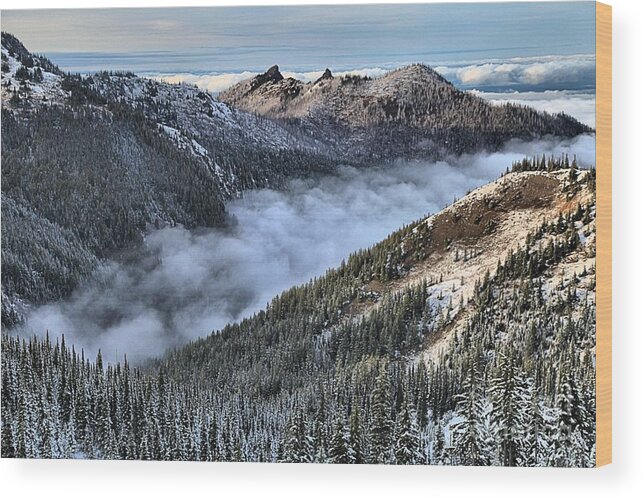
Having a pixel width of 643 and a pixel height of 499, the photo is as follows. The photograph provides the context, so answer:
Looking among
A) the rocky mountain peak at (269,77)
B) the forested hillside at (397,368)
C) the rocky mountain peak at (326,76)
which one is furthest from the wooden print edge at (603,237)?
the rocky mountain peak at (269,77)

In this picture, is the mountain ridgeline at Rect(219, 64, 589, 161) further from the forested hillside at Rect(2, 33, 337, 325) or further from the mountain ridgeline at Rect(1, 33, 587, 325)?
the forested hillside at Rect(2, 33, 337, 325)

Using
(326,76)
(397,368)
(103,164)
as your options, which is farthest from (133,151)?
(397,368)

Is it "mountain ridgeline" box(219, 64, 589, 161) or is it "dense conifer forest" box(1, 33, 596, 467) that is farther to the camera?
"mountain ridgeline" box(219, 64, 589, 161)

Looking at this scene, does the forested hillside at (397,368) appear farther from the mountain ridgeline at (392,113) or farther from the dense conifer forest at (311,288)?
the mountain ridgeline at (392,113)

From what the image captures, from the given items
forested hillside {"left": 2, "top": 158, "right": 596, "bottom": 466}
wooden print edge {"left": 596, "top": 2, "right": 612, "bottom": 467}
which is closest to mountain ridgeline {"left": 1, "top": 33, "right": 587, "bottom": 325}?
forested hillside {"left": 2, "top": 158, "right": 596, "bottom": 466}

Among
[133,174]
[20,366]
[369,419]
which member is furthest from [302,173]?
[20,366]

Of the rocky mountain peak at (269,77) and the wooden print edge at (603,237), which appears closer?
the wooden print edge at (603,237)
